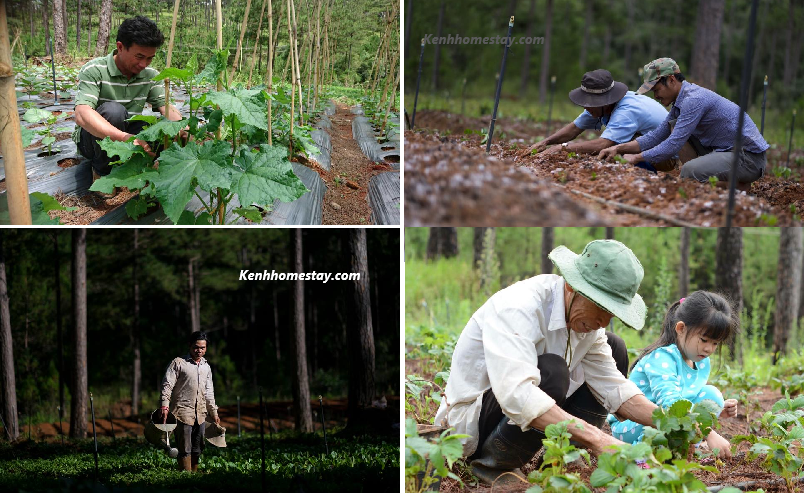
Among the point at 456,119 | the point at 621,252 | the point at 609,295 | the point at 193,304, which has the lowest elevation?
the point at 193,304

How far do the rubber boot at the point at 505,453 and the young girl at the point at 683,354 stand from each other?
618 mm

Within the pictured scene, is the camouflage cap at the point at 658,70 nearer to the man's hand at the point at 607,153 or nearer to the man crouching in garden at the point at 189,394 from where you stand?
the man's hand at the point at 607,153

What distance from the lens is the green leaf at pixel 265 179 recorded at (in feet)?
8.36

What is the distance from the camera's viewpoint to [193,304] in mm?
7863

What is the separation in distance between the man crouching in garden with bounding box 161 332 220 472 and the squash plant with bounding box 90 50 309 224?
3.21ft

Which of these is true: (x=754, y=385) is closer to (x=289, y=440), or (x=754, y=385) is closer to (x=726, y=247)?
(x=726, y=247)

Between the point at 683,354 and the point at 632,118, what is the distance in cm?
131

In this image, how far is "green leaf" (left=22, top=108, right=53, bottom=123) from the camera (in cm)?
309

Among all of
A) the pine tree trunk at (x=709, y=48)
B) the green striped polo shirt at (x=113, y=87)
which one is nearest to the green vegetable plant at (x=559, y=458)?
the green striped polo shirt at (x=113, y=87)

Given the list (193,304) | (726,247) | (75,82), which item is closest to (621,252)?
(75,82)

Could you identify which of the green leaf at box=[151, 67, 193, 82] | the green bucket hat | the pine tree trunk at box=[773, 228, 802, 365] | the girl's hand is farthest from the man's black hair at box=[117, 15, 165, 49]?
the pine tree trunk at box=[773, 228, 802, 365]

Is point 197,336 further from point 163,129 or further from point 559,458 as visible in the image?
point 559,458

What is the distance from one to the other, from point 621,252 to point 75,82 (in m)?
2.62

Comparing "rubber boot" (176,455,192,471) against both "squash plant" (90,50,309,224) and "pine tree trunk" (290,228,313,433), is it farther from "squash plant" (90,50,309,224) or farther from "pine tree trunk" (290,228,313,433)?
"squash plant" (90,50,309,224)
